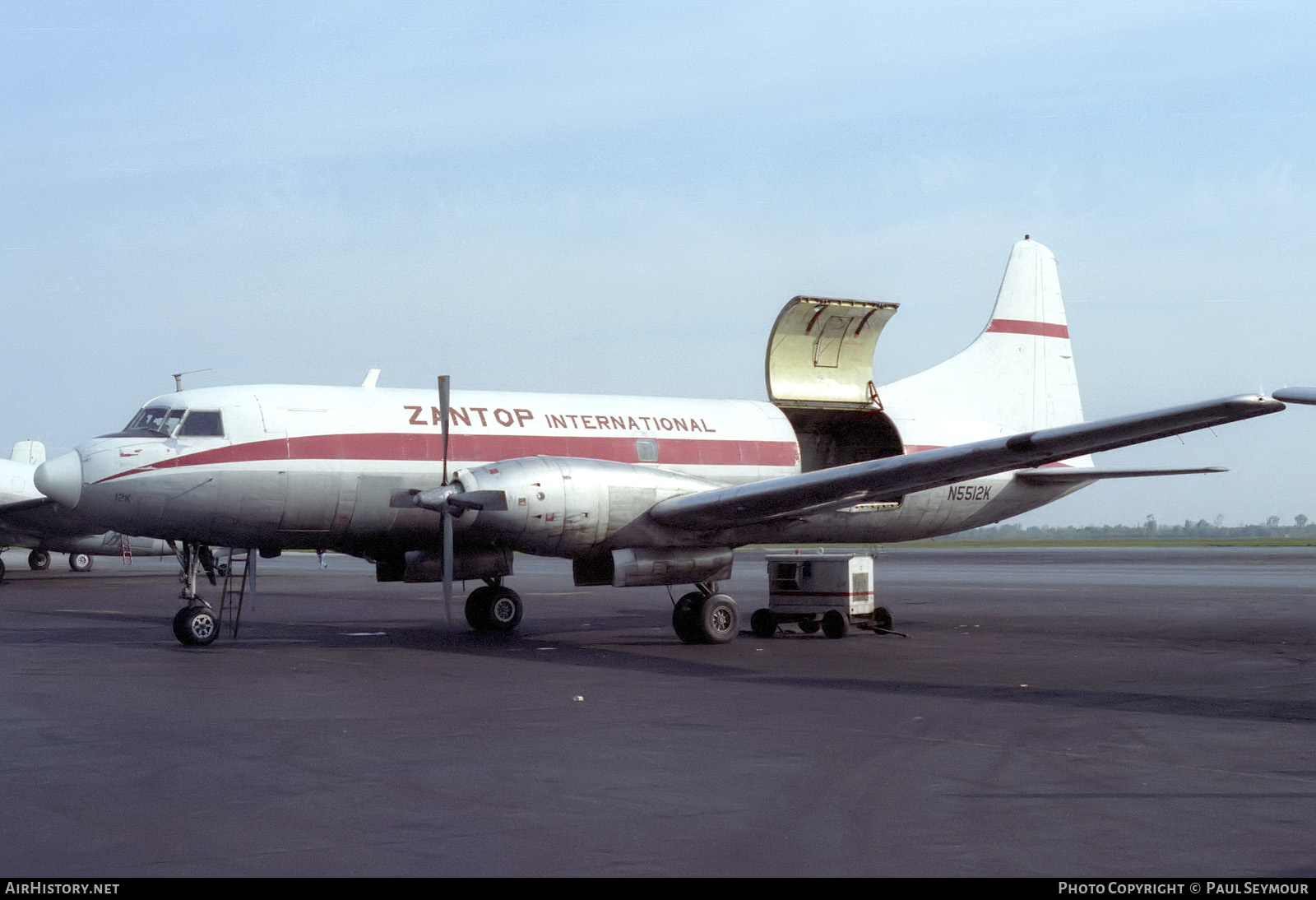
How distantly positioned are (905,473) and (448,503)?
617 cm

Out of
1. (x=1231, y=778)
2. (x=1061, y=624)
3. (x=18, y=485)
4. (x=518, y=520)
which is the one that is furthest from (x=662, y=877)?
(x=18, y=485)

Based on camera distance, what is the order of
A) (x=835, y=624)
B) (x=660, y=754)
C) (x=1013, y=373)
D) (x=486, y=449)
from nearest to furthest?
(x=660, y=754) < (x=486, y=449) < (x=835, y=624) < (x=1013, y=373)

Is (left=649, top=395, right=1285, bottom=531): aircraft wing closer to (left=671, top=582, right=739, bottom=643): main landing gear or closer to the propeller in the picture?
(left=671, top=582, right=739, bottom=643): main landing gear

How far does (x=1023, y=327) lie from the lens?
26359 millimetres

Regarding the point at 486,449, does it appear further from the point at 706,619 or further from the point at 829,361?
the point at 829,361

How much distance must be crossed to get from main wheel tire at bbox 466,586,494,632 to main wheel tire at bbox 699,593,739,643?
4031mm

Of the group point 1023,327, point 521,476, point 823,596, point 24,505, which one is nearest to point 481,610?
point 521,476

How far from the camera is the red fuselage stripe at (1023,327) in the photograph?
1025 inches

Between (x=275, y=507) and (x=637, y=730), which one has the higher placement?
(x=275, y=507)

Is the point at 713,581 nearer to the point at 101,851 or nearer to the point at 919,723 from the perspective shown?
the point at 919,723

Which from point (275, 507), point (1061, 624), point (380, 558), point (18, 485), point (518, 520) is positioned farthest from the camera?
point (18, 485)

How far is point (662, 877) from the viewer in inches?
239

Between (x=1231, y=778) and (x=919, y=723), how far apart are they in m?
2.98

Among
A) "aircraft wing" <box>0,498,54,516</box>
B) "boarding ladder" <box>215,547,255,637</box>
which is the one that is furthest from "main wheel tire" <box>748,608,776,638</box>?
"aircraft wing" <box>0,498,54,516</box>
